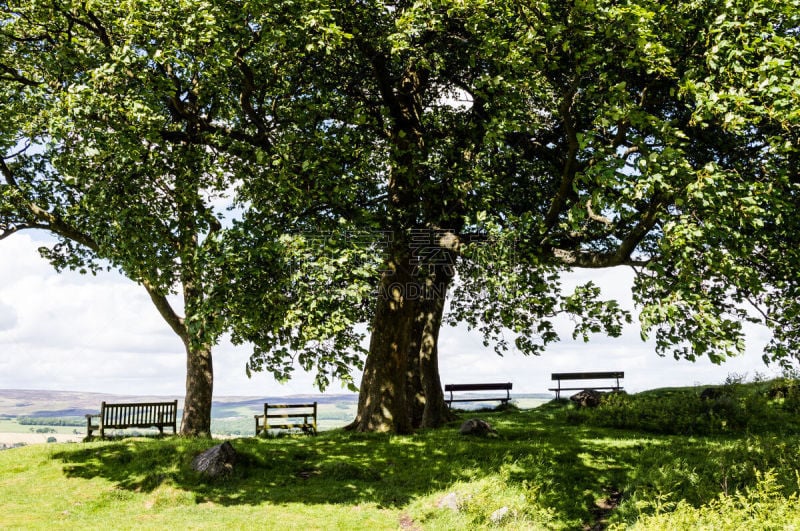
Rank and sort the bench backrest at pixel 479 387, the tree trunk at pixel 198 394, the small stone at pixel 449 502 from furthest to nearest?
the bench backrest at pixel 479 387 → the tree trunk at pixel 198 394 → the small stone at pixel 449 502

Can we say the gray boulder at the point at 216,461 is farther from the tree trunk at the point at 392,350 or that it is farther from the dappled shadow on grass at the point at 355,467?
the tree trunk at the point at 392,350

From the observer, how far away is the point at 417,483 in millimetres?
13141

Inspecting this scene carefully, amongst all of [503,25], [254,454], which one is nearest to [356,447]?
[254,454]

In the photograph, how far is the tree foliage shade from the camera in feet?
35.4

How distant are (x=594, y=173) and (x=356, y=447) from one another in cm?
969

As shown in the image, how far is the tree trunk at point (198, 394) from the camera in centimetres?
2050

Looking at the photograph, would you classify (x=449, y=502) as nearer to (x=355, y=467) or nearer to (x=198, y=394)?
(x=355, y=467)

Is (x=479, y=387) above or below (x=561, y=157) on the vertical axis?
below

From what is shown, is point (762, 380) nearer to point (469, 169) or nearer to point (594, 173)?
point (469, 169)

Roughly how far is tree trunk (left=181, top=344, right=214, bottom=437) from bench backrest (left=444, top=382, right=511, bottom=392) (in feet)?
38.9

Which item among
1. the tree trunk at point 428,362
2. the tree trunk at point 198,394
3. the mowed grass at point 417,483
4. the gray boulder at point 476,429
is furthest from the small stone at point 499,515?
the tree trunk at point 198,394

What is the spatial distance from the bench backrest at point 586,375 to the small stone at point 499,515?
19044 mm

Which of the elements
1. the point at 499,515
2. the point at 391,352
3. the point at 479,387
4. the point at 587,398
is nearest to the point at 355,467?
the point at 391,352

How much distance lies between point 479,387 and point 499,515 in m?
17.9
